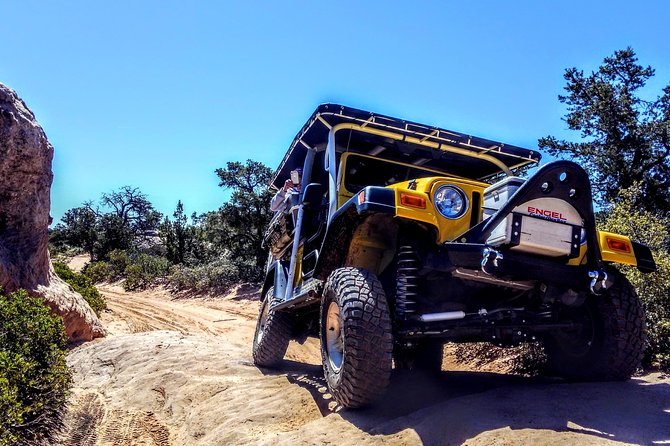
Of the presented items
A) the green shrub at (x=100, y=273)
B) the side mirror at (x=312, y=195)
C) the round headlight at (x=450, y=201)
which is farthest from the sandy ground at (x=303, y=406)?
the green shrub at (x=100, y=273)

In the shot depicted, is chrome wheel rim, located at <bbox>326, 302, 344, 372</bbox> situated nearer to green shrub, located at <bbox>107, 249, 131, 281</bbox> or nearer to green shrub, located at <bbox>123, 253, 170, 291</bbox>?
green shrub, located at <bbox>123, 253, 170, 291</bbox>

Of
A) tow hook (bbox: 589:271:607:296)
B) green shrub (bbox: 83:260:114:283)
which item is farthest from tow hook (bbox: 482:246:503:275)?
green shrub (bbox: 83:260:114:283)

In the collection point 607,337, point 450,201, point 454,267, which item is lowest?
point 607,337

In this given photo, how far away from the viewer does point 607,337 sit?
3.82 meters

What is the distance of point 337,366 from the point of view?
3.85 metres

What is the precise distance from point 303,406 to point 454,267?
1.88 m

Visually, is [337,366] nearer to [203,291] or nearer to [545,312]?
[545,312]

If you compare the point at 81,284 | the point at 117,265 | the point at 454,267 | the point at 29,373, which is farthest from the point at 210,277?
the point at 454,267

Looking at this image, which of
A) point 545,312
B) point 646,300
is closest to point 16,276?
point 545,312

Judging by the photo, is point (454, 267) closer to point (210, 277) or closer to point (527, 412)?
point (527, 412)

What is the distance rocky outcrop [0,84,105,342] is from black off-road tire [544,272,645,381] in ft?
20.3

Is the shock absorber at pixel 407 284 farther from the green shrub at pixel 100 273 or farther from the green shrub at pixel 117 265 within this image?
the green shrub at pixel 100 273

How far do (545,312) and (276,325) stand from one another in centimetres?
322

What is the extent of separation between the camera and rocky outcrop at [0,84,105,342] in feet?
21.3
